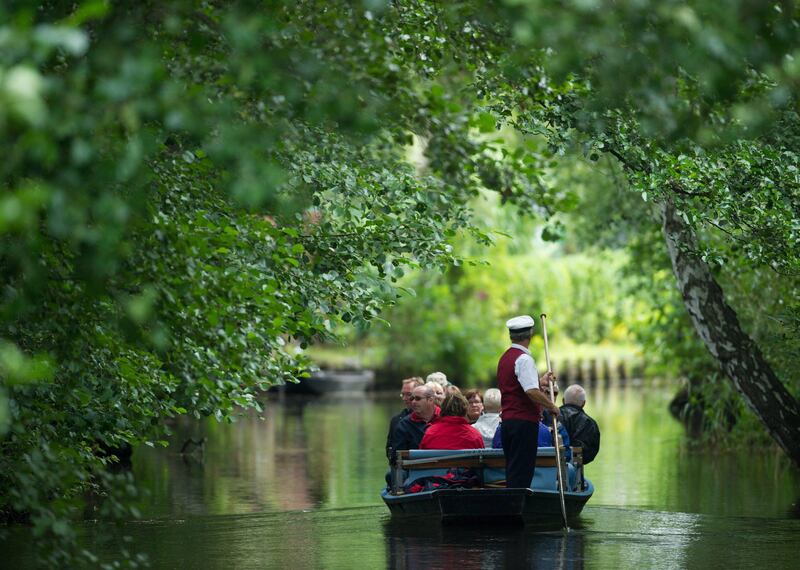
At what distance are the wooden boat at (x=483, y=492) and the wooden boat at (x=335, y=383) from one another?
32.2 meters

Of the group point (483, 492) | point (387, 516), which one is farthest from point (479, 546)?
point (387, 516)

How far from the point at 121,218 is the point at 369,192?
282 inches

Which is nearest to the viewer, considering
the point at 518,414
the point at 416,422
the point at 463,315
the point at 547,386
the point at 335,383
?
the point at 518,414

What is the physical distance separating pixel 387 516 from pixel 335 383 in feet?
105

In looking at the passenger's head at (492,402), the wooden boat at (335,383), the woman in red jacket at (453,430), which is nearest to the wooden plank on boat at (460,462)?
the woman in red jacket at (453,430)

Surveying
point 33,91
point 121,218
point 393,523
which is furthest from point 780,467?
point 33,91

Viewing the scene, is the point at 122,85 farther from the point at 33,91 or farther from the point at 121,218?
the point at 33,91

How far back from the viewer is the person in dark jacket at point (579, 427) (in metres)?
14.6

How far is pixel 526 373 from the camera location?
12852mm

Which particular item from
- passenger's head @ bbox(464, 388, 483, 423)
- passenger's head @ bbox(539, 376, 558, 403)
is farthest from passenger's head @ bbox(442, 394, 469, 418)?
passenger's head @ bbox(464, 388, 483, 423)

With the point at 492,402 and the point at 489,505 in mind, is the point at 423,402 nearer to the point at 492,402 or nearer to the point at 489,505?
the point at 492,402

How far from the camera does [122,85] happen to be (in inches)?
238

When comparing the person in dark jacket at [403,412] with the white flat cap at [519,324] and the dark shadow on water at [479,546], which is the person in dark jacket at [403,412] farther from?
the white flat cap at [519,324]

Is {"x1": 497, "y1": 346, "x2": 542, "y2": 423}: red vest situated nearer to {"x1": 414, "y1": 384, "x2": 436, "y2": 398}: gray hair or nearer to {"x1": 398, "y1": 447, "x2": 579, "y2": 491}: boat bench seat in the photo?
{"x1": 398, "y1": 447, "x2": 579, "y2": 491}: boat bench seat
